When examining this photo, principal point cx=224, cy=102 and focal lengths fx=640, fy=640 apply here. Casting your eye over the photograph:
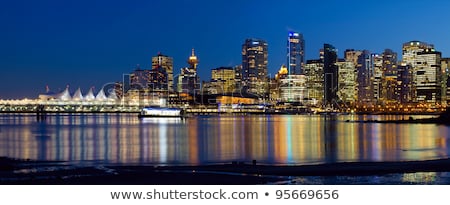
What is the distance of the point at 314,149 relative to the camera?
22.5m

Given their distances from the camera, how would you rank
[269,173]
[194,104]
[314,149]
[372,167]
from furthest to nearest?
[194,104], [314,149], [372,167], [269,173]

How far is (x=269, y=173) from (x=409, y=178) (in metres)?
2.39

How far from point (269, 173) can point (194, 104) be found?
10656cm

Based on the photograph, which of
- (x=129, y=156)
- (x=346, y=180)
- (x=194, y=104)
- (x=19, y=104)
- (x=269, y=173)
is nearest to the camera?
(x=346, y=180)

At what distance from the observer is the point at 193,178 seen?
10.5 metres

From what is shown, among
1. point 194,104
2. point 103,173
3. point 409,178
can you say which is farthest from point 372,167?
point 194,104

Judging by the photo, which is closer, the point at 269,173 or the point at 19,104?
the point at 269,173
